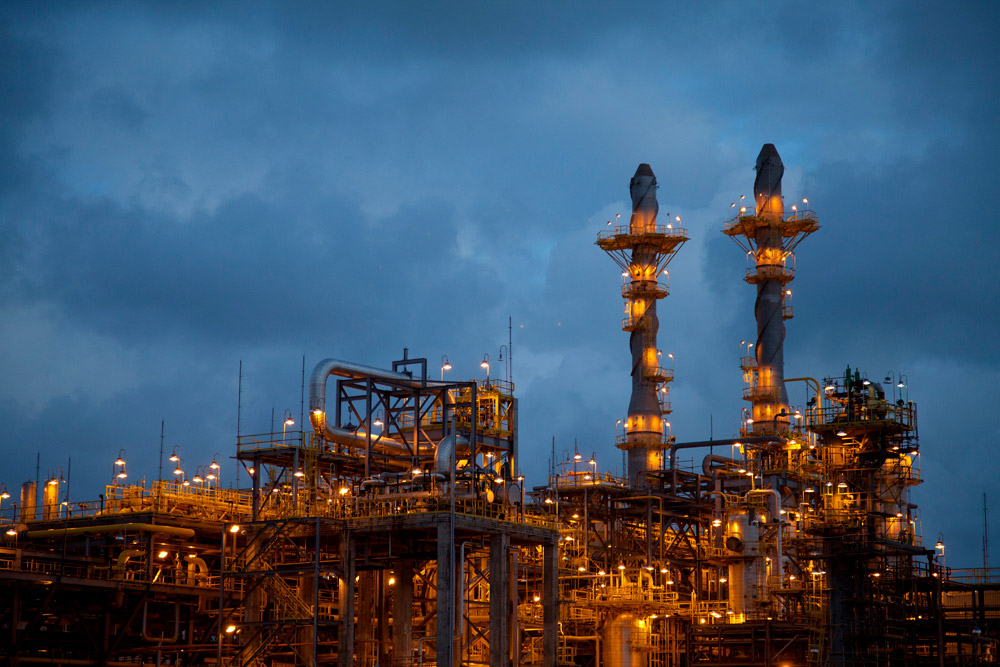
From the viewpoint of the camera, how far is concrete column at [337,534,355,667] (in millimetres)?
63375

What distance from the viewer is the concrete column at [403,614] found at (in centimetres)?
6531

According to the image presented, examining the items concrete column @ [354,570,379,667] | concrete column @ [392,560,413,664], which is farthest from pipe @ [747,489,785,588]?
concrete column @ [354,570,379,667]

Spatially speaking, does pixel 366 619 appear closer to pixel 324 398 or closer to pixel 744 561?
pixel 324 398

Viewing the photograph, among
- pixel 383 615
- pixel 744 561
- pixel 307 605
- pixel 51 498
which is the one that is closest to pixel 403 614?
pixel 307 605

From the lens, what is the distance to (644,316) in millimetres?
102875

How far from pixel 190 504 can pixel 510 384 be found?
17.1m

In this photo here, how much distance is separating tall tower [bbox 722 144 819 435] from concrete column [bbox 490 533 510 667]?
38427mm

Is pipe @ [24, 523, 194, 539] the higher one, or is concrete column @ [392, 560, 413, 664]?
pipe @ [24, 523, 194, 539]

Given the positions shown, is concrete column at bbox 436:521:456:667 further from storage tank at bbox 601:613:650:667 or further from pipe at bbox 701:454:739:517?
pipe at bbox 701:454:739:517

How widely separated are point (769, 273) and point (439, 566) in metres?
48.7

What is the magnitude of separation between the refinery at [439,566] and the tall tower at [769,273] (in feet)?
50.8

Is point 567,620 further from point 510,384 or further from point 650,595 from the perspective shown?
point 510,384

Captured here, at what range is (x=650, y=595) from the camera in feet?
253

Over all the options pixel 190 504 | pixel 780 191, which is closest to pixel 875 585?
pixel 190 504
